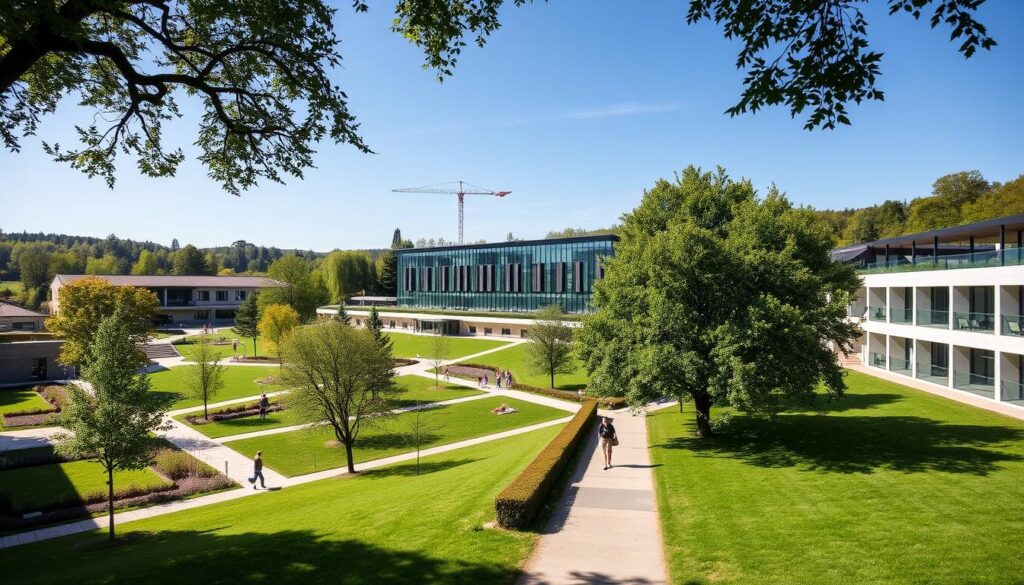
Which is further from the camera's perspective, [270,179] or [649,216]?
[649,216]

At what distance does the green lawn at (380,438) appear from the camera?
86.1ft

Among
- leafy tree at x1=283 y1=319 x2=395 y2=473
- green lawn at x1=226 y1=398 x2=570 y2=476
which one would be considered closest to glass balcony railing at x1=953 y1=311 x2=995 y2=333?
green lawn at x1=226 y1=398 x2=570 y2=476

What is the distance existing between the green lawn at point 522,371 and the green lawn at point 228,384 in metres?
18.9

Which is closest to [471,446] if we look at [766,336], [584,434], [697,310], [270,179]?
[584,434]

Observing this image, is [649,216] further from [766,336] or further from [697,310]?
[766,336]

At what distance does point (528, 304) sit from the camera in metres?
76.9

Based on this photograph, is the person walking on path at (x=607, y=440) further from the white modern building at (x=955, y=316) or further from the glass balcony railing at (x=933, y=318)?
the glass balcony railing at (x=933, y=318)

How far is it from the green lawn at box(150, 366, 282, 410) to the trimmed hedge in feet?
91.1

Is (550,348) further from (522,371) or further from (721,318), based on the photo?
(721,318)

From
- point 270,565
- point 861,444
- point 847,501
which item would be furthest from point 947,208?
point 270,565

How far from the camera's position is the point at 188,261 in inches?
5699

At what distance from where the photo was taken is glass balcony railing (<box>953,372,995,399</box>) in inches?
1085

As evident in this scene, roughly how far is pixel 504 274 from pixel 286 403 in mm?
55469

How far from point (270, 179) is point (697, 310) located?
47.4 feet
